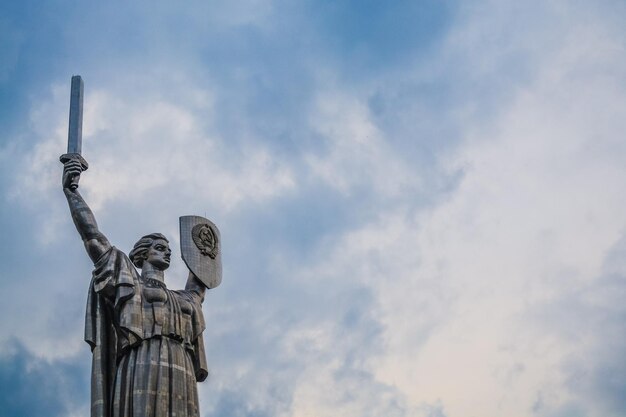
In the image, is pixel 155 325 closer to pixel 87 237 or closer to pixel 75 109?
pixel 87 237

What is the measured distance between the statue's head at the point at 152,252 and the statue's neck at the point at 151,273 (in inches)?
2.8

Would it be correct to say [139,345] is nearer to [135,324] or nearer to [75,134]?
[135,324]

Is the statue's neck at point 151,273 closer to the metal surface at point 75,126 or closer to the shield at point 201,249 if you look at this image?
the shield at point 201,249

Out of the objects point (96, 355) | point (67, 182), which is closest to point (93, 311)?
point (96, 355)

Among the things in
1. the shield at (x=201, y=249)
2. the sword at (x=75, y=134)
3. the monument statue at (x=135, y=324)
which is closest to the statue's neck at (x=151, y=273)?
the monument statue at (x=135, y=324)

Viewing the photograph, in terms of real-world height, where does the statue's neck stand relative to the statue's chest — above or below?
above

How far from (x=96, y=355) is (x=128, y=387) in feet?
3.76

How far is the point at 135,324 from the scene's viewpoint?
59.6 feet

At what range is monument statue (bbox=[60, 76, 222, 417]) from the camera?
17703mm

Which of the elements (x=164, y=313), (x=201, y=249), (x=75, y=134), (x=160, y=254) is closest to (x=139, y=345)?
(x=164, y=313)

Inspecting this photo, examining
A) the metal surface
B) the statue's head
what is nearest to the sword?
the metal surface

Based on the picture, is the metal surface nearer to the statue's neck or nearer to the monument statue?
the monument statue

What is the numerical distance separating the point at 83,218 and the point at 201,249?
2759 mm

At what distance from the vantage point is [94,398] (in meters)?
18.0
